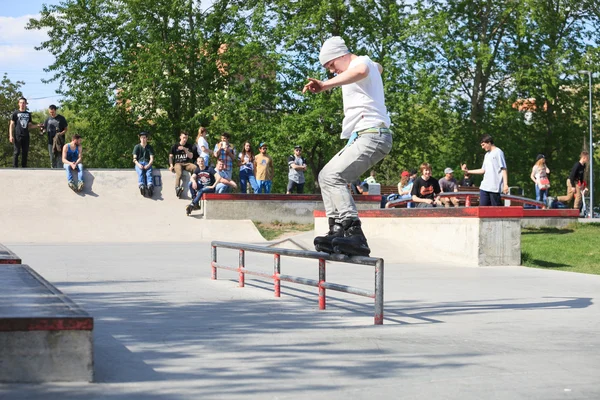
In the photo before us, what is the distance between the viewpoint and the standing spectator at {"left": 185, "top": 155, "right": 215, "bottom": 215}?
22109mm

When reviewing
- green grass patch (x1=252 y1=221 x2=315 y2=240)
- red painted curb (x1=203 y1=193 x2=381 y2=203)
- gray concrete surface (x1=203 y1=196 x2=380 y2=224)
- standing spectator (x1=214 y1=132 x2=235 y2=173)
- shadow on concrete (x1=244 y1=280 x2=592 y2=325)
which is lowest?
shadow on concrete (x1=244 y1=280 x2=592 y2=325)

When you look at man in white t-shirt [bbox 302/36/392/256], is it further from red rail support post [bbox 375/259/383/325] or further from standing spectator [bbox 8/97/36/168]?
standing spectator [bbox 8/97/36/168]

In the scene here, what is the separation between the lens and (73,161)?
2275 centimetres

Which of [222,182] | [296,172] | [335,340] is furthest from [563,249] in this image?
[335,340]

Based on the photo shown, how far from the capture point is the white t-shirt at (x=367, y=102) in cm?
692

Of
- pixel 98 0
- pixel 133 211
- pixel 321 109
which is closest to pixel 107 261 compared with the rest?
pixel 133 211

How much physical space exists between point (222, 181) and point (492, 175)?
9.53 metres

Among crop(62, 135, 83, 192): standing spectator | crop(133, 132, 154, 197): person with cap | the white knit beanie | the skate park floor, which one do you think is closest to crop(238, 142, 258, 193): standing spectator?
crop(133, 132, 154, 197): person with cap

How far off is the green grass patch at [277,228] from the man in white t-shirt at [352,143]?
13.3 m

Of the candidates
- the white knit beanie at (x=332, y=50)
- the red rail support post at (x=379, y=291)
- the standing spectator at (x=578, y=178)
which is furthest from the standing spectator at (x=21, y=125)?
the red rail support post at (x=379, y=291)

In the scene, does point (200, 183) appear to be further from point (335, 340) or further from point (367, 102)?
point (335, 340)

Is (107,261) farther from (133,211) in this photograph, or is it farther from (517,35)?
(517,35)

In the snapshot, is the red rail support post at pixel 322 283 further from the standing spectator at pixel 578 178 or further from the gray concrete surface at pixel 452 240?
the standing spectator at pixel 578 178

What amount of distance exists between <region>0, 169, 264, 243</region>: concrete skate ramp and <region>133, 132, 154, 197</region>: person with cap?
0.30m
